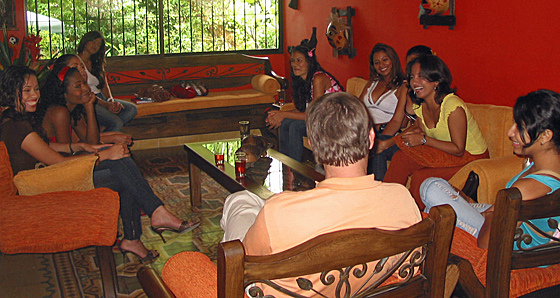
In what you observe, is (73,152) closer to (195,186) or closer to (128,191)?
(128,191)

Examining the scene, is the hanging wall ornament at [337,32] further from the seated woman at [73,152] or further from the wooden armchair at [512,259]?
the wooden armchair at [512,259]

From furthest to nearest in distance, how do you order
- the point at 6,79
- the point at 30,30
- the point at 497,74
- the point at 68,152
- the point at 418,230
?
the point at 30,30 < the point at 497,74 < the point at 68,152 < the point at 6,79 < the point at 418,230

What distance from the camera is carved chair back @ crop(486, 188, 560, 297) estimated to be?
69.2 inches

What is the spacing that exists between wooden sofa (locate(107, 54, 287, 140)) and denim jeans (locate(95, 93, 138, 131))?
0.72ft

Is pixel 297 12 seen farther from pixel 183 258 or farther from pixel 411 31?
pixel 183 258

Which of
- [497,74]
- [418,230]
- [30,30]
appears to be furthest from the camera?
[30,30]

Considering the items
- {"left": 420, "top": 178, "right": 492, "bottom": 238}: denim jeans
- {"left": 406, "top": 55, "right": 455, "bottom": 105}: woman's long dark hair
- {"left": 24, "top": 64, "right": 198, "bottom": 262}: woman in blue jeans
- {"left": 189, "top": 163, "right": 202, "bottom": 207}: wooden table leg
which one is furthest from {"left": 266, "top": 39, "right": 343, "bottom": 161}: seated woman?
{"left": 420, "top": 178, "right": 492, "bottom": 238}: denim jeans

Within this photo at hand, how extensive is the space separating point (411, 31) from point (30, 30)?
13.4 feet

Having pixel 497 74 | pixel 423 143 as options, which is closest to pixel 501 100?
pixel 497 74

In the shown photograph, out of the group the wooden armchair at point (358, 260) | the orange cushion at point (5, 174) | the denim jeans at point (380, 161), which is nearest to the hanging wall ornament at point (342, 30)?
the denim jeans at point (380, 161)

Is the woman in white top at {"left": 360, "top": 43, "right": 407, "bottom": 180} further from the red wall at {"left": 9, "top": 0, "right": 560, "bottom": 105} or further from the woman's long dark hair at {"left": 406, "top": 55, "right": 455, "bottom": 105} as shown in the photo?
the woman's long dark hair at {"left": 406, "top": 55, "right": 455, "bottom": 105}

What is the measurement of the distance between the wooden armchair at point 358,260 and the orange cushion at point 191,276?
41cm

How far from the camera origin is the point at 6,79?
3072mm

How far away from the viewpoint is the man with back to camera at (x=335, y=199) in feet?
4.69
